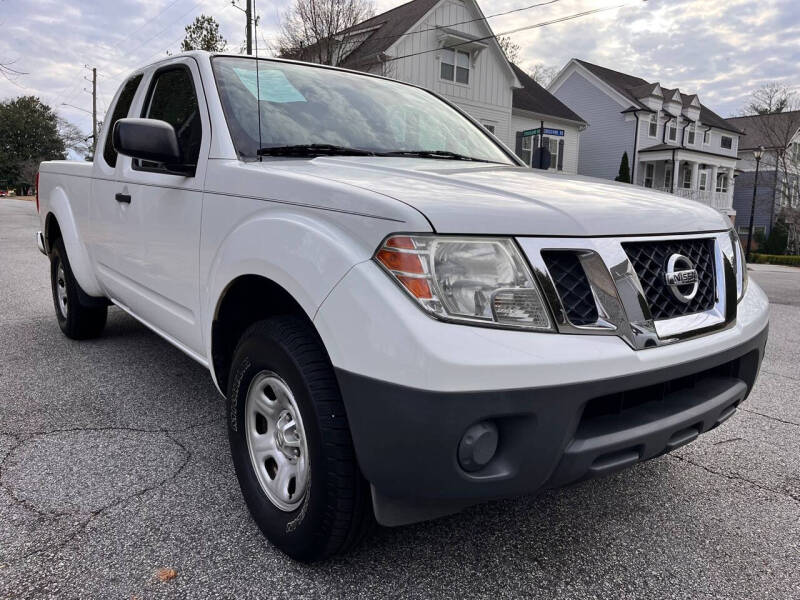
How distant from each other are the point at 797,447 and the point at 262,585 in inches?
110

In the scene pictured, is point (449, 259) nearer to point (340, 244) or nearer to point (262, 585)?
point (340, 244)

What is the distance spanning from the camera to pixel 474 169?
2.58 m

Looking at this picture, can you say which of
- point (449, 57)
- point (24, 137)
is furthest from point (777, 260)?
point (24, 137)

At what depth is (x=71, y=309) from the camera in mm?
4664

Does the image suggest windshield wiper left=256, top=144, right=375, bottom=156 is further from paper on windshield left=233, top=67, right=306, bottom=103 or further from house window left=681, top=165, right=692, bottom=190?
house window left=681, top=165, right=692, bottom=190

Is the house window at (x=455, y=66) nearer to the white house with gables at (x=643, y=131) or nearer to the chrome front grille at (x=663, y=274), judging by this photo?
the white house with gables at (x=643, y=131)

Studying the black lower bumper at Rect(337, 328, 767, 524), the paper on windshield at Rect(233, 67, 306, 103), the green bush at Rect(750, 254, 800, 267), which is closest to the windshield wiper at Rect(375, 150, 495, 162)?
the paper on windshield at Rect(233, 67, 306, 103)

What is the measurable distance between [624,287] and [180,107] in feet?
7.80

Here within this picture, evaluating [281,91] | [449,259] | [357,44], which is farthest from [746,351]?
[357,44]

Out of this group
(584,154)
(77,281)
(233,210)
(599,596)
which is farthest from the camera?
(584,154)

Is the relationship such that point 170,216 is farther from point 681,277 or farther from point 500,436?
point 681,277

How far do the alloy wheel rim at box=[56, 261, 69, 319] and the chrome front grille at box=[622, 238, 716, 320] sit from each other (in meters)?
4.42

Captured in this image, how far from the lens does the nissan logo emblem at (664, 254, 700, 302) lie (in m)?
1.94

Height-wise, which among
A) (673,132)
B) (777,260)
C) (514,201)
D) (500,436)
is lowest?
(777,260)
